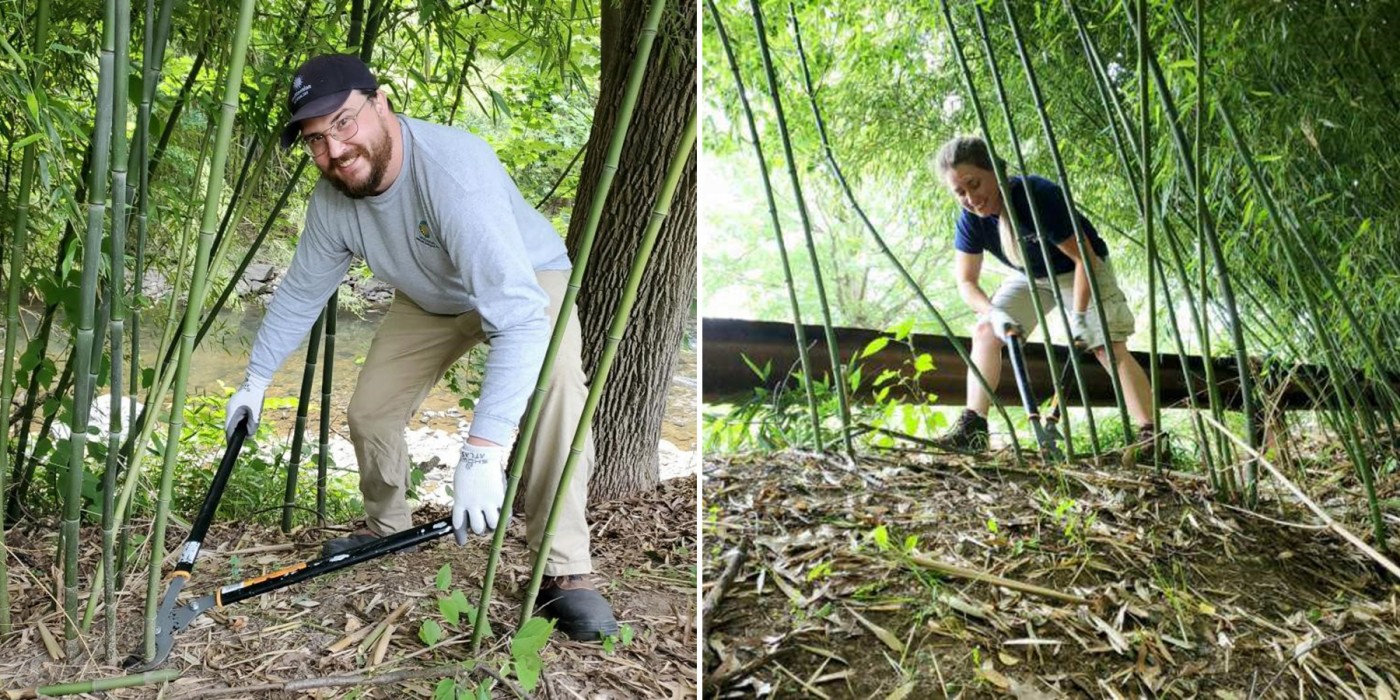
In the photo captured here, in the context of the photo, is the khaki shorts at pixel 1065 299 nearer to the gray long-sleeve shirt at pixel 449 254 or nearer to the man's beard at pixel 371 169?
the gray long-sleeve shirt at pixel 449 254

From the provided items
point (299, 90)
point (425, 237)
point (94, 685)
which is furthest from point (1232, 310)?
point (94, 685)

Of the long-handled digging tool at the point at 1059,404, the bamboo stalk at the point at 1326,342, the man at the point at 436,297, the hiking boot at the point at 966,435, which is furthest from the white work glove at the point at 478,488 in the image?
the bamboo stalk at the point at 1326,342

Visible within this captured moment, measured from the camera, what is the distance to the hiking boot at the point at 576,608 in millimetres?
1227

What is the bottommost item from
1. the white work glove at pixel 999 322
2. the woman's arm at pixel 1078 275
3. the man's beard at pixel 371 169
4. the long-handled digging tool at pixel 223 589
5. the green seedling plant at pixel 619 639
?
the green seedling plant at pixel 619 639

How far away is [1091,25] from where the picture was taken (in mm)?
1201

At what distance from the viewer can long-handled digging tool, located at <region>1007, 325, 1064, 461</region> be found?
40.9 inches

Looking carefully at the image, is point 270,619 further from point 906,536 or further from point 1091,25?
point 1091,25

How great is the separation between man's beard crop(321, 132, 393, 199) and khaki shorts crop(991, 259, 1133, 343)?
72cm

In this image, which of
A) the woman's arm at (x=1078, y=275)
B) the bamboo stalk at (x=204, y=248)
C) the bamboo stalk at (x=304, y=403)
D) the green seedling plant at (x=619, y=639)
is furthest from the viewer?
the bamboo stalk at (x=304, y=403)

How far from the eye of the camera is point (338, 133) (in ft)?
3.67

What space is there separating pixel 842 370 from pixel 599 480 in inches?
32.6

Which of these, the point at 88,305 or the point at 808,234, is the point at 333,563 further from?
the point at 808,234

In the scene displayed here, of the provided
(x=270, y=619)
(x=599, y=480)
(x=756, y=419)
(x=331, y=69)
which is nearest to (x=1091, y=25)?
(x=756, y=419)

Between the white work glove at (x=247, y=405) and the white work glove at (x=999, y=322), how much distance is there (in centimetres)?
90
